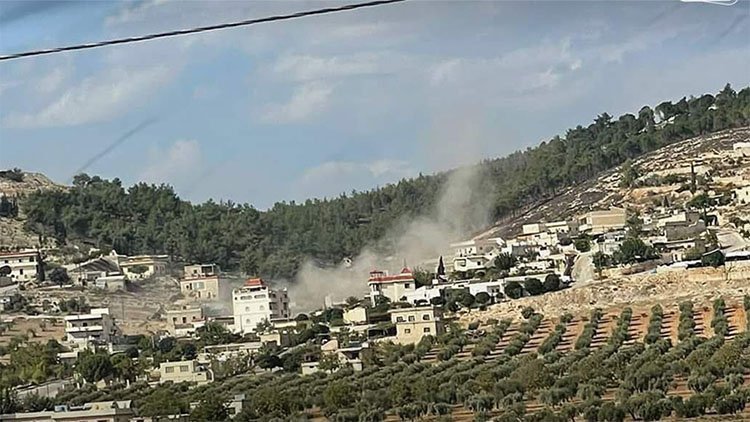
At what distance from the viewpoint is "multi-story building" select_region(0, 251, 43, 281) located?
305 inches

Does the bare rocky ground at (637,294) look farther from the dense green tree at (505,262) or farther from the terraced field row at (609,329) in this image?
the dense green tree at (505,262)

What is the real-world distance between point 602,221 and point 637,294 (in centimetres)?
140

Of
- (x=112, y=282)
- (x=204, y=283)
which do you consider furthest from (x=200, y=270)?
(x=112, y=282)

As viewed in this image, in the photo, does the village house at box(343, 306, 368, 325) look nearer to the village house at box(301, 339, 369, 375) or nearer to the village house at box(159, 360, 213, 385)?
the village house at box(301, 339, 369, 375)

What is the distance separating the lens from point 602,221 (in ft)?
29.8

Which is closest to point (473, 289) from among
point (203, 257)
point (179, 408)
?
point (203, 257)

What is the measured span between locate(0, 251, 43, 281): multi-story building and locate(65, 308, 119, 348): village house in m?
0.46

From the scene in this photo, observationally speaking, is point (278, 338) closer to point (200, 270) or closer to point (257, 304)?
point (257, 304)

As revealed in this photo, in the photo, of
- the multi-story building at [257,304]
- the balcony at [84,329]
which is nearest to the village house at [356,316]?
the multi-story building at [257,304]

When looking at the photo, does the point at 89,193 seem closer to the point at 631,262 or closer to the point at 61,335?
the point at 61,335

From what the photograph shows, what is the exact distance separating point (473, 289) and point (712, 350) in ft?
5.56

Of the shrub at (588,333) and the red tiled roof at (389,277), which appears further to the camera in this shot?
the red tiled roof at (389,277)

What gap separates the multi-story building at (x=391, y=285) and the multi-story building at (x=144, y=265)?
121 cm

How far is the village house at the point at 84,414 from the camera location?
5.67 meters
